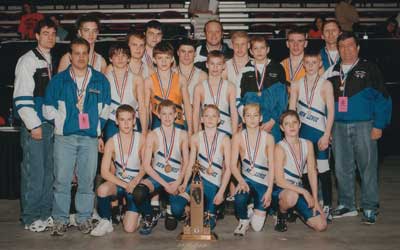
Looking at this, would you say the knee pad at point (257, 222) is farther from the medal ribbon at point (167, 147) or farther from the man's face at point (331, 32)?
the man's face at point (331, 32)

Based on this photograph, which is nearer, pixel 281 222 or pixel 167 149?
pixel 281 222

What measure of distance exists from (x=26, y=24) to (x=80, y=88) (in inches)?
342

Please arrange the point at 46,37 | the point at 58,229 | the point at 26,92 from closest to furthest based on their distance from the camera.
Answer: the point at 58,229
the point at 26,92
the point at 46,37

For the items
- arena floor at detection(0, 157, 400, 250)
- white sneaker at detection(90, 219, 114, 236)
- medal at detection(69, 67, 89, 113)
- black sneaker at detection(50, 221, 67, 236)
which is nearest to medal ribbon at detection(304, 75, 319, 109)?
arena floor at detection(0, 157, 400, 250)

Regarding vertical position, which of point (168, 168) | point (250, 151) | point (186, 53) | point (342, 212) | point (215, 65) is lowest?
point (342, 212)

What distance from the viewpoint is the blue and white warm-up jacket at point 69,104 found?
563 cm

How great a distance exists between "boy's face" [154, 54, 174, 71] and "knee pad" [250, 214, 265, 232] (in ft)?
5.63

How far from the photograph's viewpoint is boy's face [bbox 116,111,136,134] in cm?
574

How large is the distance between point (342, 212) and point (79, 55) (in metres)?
3.06

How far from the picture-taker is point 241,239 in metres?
5.46

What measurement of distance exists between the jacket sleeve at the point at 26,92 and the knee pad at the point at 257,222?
7.26ft

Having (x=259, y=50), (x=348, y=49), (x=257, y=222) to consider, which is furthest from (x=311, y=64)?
(x=257, y=222)

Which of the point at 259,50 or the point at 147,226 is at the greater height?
the point at 259,50

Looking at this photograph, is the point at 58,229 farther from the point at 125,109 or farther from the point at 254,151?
the point at 254,151
